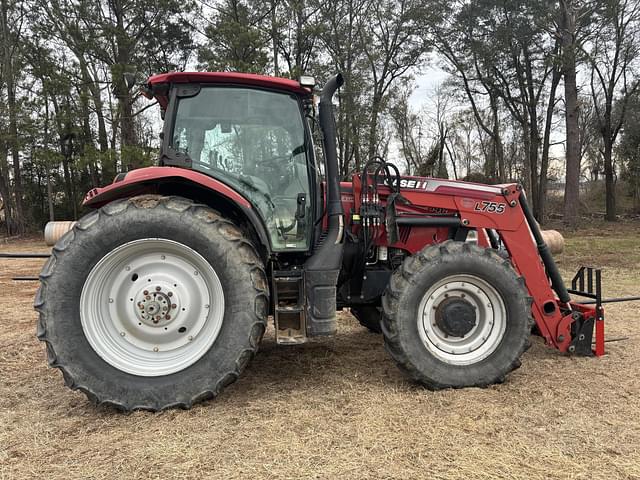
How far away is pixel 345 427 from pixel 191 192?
189cm

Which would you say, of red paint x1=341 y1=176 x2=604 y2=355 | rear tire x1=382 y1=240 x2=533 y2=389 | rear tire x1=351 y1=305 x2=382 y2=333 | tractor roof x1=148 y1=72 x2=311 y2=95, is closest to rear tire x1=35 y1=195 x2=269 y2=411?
tractor roof x1=148 y1=72 x2=311 y2=95

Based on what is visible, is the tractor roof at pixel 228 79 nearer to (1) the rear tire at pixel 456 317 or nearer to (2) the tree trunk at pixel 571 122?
(1) the rear tire at pixel 456 317

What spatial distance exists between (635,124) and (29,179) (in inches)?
1206

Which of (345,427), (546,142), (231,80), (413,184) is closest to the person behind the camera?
(345,427)

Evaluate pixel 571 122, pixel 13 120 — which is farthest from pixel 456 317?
pixel 13 120

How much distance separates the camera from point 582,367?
153 inches

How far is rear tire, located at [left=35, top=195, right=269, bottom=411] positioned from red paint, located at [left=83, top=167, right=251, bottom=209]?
0.45ft

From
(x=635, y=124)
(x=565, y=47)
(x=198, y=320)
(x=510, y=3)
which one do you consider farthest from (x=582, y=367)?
(x=635, y=124)

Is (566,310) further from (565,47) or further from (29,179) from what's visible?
(29,179)

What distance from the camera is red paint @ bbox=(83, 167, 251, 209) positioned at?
3.22 meters

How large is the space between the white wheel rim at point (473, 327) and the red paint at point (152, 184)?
4.94 feet

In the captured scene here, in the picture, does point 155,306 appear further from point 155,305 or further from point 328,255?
point 328,255

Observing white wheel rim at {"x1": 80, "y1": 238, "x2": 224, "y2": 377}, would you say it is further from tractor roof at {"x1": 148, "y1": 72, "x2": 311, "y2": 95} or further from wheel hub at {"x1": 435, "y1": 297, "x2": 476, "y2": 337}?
wheel hub at {"x1": 435, "y1": 297, "x2": 476, "y2": 337}

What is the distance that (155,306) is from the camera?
3.22 m
